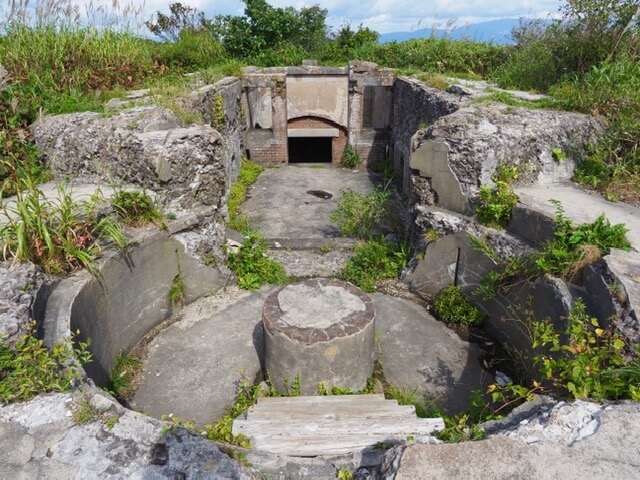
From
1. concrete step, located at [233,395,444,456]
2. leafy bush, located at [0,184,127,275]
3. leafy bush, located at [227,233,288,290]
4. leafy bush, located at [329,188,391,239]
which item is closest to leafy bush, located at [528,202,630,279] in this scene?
concrete step, located at [233,395,444,456]

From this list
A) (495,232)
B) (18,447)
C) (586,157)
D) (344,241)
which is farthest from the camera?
(344,241)

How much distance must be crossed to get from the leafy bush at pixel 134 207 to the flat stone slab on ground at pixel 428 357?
3.36 metres

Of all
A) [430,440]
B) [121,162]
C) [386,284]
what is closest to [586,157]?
[386,284]

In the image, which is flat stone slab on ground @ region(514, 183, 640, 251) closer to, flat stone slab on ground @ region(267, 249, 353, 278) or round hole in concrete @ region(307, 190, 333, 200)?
flat stone slab on ground @ region(267, 249, 353, 278)

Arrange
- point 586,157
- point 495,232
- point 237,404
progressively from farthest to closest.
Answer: point 586,157, point 495,232, point 237,404

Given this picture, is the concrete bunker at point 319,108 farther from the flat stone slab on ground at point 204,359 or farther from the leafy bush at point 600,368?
the leafy bush at point 600,368

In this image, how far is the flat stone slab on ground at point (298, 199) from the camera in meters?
9.66

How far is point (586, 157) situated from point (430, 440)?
571 cm

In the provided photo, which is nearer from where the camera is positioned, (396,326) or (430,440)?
(430,440)

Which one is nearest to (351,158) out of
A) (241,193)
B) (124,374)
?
(241,193)

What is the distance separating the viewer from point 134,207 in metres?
5.87

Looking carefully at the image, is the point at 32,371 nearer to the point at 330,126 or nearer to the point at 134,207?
the point at 134,207

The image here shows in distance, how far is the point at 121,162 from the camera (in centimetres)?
671

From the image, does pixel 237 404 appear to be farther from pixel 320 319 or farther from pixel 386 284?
pixel 386 284
